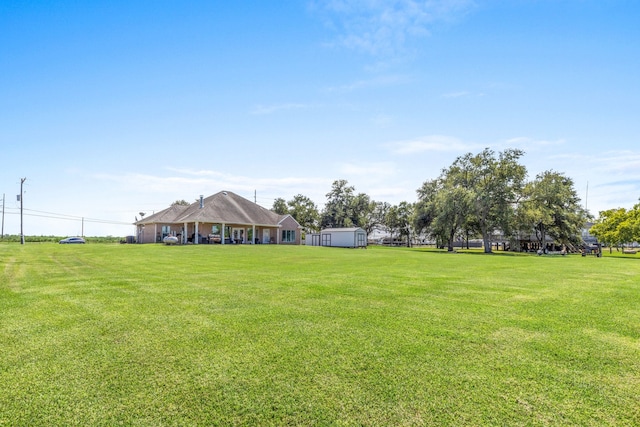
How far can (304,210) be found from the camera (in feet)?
189

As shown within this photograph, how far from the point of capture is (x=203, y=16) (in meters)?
13.1

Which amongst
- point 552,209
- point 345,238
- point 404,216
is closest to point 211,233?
point 345,238

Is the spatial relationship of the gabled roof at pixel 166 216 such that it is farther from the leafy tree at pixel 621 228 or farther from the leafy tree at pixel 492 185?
the leafy tree at pixel 621 228

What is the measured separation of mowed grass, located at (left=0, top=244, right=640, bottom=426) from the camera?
8.73 feet

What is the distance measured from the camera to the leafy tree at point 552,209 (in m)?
37.5

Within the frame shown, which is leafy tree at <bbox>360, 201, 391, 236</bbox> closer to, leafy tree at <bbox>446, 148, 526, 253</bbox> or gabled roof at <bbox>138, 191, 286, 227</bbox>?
leafy tree at <bbox>446, 148, 526, 253</bbox>

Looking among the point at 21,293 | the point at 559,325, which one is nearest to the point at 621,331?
the point at 559,325

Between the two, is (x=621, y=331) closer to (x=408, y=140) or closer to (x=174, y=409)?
(x=174, y=409)

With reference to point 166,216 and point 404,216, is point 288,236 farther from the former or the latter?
point 404,216

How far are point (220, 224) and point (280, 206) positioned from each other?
20915 millimetres

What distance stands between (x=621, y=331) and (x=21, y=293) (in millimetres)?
10356

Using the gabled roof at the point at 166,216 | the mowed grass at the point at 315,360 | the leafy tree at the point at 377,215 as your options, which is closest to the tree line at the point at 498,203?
the leafy tree at the point at 377,215

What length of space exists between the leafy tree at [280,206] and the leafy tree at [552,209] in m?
33.7

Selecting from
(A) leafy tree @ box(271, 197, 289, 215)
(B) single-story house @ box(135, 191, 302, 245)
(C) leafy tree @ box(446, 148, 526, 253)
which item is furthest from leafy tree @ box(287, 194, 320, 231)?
(C) leafy tree @ box(446, 148, 526, 253)
